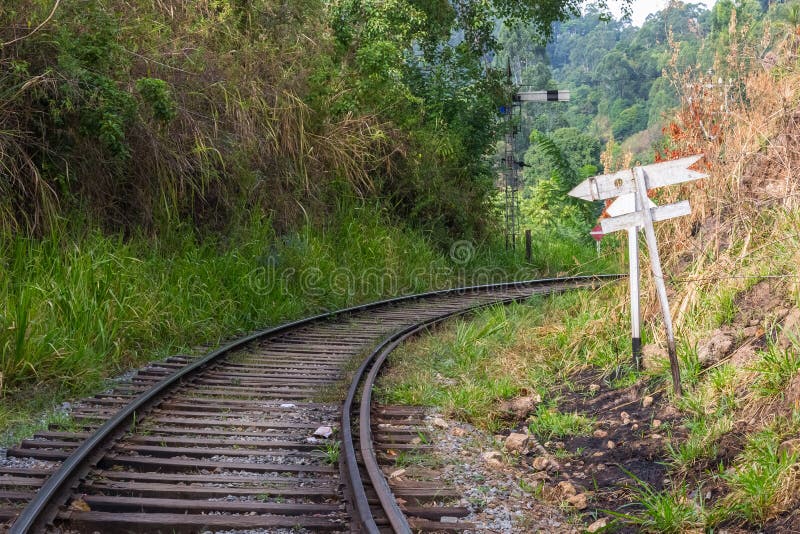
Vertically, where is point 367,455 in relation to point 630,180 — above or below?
below

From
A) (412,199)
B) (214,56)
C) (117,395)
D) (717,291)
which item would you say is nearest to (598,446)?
(717,291)

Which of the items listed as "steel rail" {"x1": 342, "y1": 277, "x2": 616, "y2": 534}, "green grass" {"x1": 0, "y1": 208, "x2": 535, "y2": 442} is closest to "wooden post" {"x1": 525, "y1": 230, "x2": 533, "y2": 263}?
"green grass" {"x1": 0, "y1": 208, "x2": 535, "y2": 442}

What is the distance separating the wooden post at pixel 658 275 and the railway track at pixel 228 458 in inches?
77.5

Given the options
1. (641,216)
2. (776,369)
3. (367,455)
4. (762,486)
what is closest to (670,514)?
(762,486)

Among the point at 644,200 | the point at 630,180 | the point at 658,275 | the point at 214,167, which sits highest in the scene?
the point at 214,167

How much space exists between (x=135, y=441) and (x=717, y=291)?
4.71 meters

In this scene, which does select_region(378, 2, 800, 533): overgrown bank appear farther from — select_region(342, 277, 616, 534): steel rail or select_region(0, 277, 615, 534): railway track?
select_region(0, 277, 615, 534): railway track

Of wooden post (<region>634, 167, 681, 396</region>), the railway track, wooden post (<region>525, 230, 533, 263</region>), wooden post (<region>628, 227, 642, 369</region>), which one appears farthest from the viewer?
wooden post (<region>525, 230, 533, 263</region>)

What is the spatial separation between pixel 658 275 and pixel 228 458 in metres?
3.43

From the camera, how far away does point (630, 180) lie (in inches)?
253

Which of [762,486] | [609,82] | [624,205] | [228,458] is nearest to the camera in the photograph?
[762,486]

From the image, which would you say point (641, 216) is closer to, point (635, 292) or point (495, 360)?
point (635, 292)

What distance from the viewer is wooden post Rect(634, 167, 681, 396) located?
6.00 m

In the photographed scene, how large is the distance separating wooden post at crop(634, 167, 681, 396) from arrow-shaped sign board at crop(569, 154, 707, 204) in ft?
0.15
